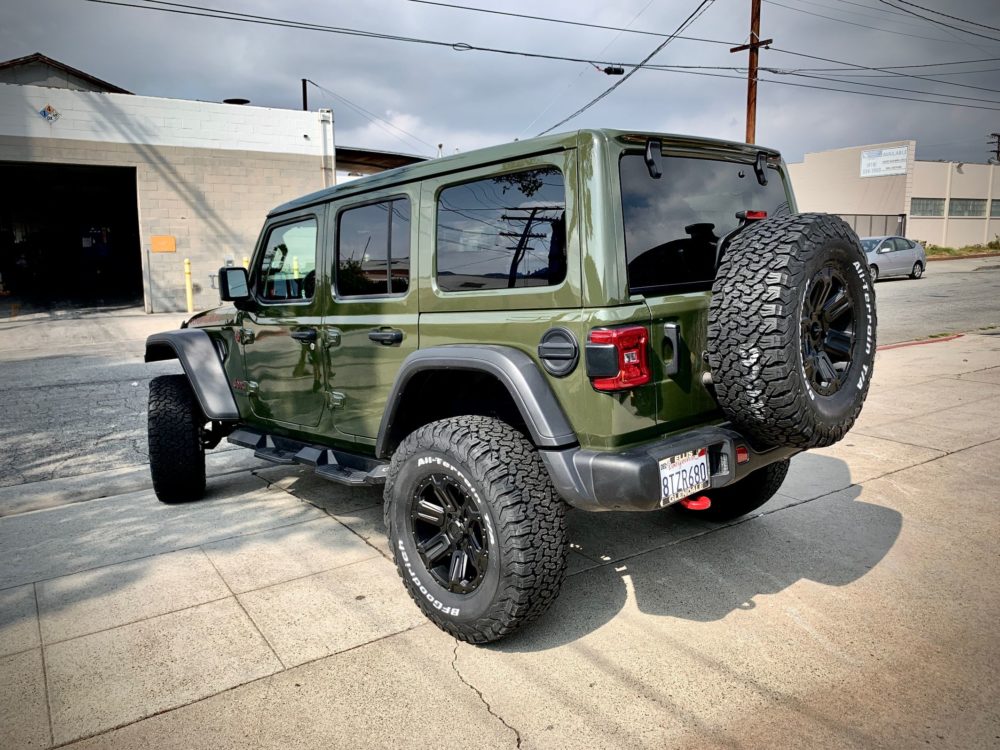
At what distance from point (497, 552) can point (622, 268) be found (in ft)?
3.76

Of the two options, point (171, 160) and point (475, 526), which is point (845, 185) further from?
point (475, 526)

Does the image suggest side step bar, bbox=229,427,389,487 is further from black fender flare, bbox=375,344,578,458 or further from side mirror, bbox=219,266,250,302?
side mirror, bbox=219,266,250,302

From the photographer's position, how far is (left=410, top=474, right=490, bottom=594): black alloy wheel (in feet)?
9.51

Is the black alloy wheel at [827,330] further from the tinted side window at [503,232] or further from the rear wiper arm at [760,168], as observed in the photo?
the tinted side window at [503,232]

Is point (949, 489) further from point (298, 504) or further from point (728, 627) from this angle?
point (298, 504)

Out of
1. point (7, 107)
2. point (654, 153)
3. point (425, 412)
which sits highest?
point (7, 107)

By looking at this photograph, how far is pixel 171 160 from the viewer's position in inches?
727

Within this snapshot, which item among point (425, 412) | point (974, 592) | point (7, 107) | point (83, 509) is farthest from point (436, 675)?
point (7, 107)

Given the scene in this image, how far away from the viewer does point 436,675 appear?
2785 mm

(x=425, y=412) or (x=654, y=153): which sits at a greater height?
(x=654, y=153)

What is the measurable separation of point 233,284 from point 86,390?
5.42 meters

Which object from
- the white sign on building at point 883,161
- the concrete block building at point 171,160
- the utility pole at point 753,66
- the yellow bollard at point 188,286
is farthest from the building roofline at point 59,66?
the white sign on building at point 883,161

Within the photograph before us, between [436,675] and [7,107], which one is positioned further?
[7,107]

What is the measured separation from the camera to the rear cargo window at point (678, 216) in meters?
2.84
